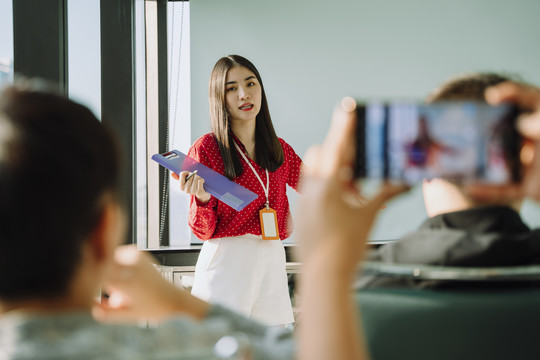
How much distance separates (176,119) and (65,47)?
93cm

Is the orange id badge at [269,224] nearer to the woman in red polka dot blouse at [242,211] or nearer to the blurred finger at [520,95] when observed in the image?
the woman in red polka dot blouse at [242,211]

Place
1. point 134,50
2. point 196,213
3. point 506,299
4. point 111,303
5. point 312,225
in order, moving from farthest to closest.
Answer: point 134,50 < point 196,213 < point 111,303 < point 506,299 < point 312,225

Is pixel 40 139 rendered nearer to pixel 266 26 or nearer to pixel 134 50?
pixel 134 50

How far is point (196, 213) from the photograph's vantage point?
6.70ft

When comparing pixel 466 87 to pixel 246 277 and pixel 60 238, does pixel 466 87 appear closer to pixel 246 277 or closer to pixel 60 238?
pixel 60 238

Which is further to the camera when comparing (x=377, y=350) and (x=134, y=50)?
(x=134, y=50)

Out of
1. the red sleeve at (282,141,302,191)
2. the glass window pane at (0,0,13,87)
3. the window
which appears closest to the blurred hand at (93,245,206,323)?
the glass window pane at (0,0,13,87)

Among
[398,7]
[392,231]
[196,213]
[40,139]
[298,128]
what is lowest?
[392,231]

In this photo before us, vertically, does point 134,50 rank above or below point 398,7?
below

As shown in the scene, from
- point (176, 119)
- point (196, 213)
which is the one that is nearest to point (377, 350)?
point (196, 213)

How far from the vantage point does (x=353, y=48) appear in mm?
3133

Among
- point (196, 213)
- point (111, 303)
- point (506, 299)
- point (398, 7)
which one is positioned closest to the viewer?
point (506, 299)

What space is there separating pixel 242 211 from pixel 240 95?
552mm

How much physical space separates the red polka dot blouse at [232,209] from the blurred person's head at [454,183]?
1.41 m
